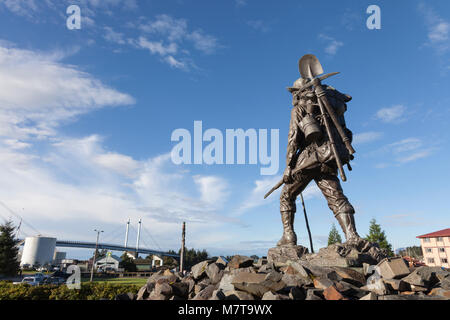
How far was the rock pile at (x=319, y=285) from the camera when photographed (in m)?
3.88

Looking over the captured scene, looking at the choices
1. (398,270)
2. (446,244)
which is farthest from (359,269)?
(446,244)

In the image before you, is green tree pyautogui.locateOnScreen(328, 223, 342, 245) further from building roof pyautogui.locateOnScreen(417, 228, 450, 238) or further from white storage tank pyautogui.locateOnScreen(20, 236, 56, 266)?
white storage tank pyautogui.locateOnScreen(20, 236, 56, 266)

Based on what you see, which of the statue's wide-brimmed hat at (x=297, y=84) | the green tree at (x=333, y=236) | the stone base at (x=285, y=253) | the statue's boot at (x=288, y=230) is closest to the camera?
the stone base at (x=285, y=253)

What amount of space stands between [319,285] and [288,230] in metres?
3.28

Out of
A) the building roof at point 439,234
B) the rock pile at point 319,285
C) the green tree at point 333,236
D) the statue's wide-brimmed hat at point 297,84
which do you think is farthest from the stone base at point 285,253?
the building roof at point 439,234

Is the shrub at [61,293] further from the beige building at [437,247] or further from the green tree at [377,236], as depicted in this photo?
the beige building at [437,247]

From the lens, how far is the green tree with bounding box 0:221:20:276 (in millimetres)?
27594

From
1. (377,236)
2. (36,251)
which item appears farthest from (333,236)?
(36,251)

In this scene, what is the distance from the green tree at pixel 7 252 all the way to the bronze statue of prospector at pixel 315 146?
32603 millimetres

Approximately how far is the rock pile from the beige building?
4437 cm

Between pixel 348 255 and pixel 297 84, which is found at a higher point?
pixel 297 84

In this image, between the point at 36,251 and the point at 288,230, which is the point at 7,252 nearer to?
the point at 288,230

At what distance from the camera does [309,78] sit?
791 cm

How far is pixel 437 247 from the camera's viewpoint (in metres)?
39.8
